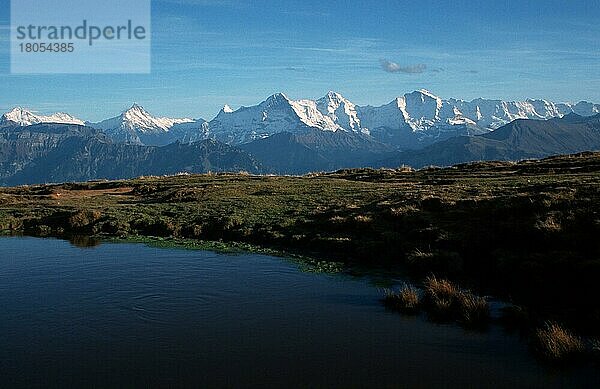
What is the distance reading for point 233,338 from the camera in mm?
19734

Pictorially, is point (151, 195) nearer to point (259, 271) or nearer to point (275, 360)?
point (259, 271)

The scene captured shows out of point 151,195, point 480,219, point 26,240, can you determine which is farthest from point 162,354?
point 151,195

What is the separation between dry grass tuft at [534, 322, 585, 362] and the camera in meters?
17.1

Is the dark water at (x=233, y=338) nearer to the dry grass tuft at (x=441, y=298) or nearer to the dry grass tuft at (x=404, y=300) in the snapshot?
the dry grass tuft at (x=404, y=300)

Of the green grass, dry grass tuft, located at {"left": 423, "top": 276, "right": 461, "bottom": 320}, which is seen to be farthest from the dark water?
the green grass

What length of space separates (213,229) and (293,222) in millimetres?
7113

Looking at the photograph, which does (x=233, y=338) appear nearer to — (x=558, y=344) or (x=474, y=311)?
(x=474, y=311)

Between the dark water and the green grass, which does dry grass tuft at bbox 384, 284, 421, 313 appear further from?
the green grass

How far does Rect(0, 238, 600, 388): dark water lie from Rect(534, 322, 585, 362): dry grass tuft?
62 cm

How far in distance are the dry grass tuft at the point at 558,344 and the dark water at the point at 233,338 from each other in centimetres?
62

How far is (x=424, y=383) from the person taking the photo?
15.9m

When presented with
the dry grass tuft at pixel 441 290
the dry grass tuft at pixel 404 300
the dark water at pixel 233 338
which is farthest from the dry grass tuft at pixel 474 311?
the dry grass tuft at pixel 404 300

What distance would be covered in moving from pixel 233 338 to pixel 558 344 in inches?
451

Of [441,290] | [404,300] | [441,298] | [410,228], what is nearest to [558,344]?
[441,298]
